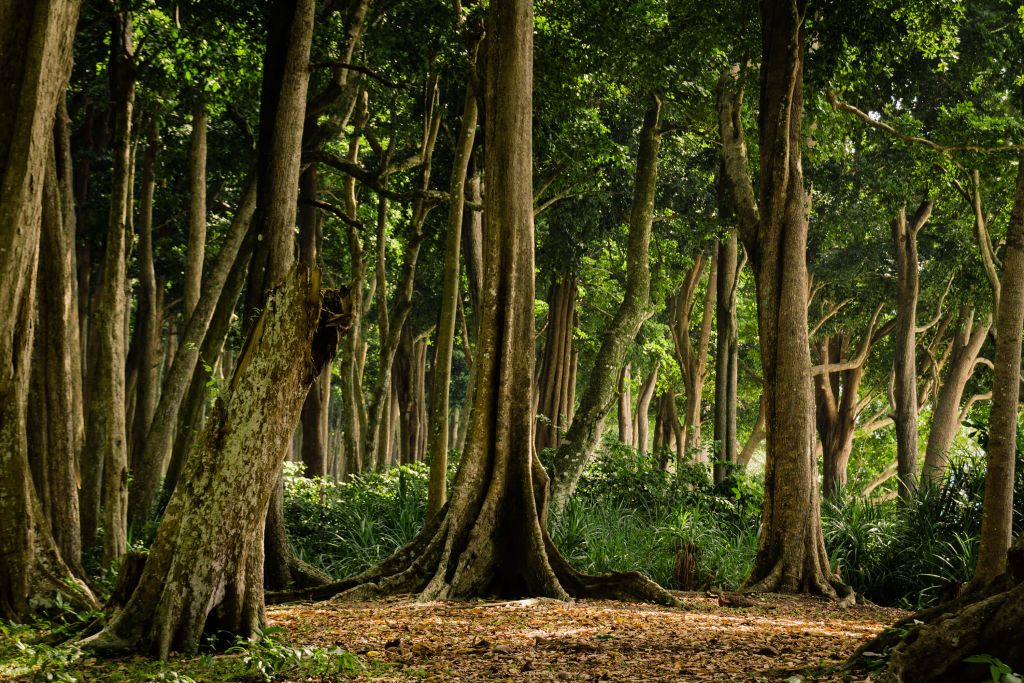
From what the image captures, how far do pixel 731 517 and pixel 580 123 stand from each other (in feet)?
22.6

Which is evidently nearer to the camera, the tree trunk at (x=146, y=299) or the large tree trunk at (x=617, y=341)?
the tree trunk at (x=146, y=299)

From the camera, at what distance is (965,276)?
810 inches

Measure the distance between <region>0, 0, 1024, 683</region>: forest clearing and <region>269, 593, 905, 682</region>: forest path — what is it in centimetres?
5

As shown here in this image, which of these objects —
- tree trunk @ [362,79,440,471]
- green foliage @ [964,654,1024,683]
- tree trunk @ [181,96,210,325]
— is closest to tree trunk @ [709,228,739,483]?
tree trunk @ [362,79,440,471]

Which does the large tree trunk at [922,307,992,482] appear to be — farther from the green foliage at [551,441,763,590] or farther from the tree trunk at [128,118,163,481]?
the tree trunk at [128,118,163,481]

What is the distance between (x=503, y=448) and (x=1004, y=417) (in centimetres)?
456

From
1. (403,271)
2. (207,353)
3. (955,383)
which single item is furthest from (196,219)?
(955,383)

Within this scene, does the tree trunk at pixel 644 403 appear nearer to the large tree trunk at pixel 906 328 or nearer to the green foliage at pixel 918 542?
the large tree trunk at pixel 906 328

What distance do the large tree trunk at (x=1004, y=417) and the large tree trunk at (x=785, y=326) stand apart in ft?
6.93

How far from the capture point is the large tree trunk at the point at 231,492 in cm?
513

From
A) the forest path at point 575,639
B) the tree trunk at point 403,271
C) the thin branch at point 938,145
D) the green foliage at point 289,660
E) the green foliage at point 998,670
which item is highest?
the thin branch at point 938,145

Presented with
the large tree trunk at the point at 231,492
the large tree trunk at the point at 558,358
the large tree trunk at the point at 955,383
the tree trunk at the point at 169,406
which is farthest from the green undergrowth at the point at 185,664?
the large tree trunk at the point at 955,383

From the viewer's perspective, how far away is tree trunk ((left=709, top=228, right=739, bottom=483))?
18188mm

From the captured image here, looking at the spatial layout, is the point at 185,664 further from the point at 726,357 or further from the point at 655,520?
the point at 726,357
